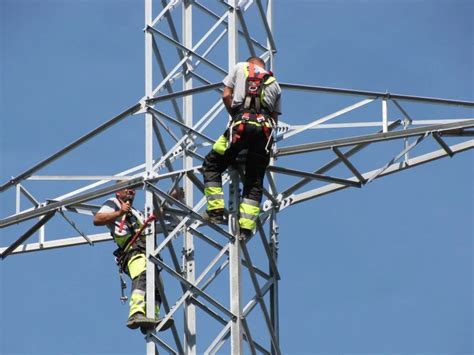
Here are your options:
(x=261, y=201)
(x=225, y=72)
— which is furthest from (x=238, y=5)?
(x=261, y=201)

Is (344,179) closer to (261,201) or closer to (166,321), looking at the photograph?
(261,201)

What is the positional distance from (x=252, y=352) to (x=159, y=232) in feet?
7.96

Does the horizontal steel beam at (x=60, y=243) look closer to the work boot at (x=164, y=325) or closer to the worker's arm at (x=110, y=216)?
the worker's arm at (x=110, y=216)

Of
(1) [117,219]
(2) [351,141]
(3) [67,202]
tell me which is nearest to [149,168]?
(1) [117,219]

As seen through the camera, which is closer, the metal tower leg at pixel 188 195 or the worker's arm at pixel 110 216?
the metal tower leg at pixel 188 195

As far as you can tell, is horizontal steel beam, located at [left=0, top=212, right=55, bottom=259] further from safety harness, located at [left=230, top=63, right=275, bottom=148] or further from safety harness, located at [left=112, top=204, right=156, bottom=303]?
safety harness, located at [left=230, top=63, right=275, bottom=148]

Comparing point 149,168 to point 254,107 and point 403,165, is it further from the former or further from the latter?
point 403,165

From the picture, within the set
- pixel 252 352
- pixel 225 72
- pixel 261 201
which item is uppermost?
pixel 225 72

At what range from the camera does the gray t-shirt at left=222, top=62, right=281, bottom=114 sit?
26453 millimetres

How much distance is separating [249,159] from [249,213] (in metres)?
0.74

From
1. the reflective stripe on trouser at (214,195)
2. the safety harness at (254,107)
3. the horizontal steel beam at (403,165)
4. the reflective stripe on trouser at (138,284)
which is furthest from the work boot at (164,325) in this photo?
the horizontal steel beam at (403,165)

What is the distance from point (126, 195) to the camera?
28.0m

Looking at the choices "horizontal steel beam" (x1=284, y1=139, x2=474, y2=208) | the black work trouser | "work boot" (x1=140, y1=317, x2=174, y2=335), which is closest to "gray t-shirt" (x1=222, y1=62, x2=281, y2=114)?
the black work trouser

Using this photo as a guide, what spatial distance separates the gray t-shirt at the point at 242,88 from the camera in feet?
86.8
